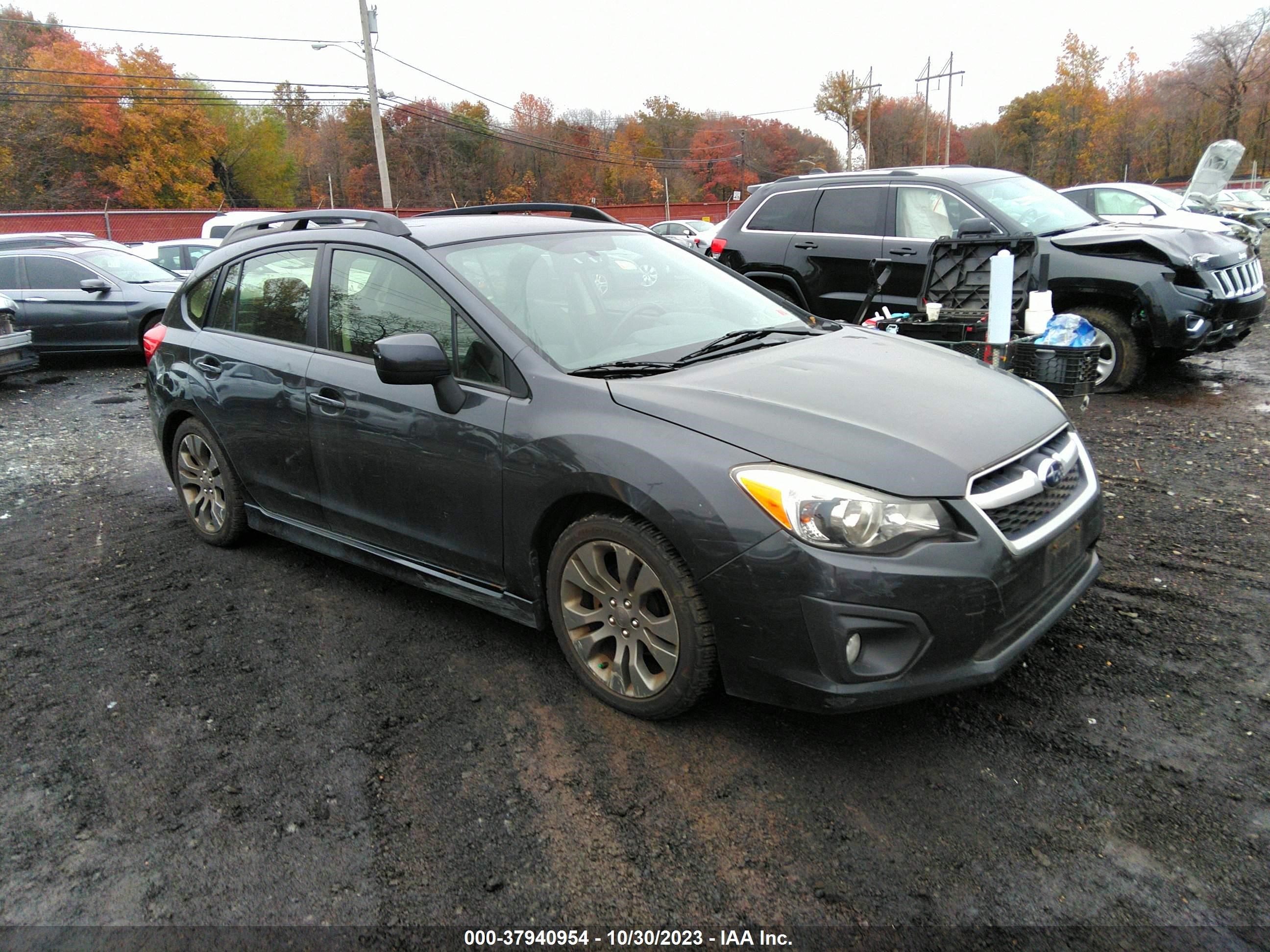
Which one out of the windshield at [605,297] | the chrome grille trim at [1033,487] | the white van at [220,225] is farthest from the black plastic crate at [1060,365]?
the white van at [220,225]

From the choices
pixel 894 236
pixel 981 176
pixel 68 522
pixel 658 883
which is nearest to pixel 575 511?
pixel 658 883

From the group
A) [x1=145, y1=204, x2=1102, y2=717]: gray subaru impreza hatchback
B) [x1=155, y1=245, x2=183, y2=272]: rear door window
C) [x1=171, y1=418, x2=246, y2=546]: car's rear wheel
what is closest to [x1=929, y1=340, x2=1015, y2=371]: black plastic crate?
[x1=145, y1=204, x2=1102, y2=717]: gray subaru impreza hatchback

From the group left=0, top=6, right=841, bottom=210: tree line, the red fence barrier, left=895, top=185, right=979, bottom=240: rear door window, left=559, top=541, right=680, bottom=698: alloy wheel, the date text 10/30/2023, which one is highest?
left=0, top=6, right=841, bottom=210: tree line

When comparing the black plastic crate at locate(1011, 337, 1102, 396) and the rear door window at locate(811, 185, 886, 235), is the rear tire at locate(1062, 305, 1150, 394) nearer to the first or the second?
the rear door window at locate(811, 185, 886, 235)

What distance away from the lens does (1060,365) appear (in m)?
5.54

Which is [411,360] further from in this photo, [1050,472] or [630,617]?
[1050,472]

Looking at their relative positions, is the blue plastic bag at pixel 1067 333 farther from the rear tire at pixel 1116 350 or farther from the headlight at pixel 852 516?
the headlight at pixel 852 516

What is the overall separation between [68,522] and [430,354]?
378 cm

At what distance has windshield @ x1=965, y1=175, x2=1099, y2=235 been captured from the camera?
25.0 feet

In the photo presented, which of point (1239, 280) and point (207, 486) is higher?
point (1239, 280)

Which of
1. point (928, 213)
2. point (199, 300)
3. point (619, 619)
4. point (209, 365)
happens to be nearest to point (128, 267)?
point (199, 300)

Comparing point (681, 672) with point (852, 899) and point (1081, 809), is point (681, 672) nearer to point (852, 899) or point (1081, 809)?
point (852, 899)

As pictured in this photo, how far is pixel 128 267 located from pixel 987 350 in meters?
11.7

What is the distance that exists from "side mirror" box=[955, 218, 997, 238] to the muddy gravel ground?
3.26 m
